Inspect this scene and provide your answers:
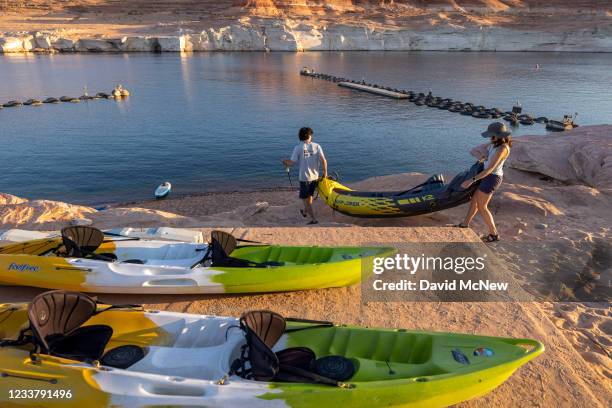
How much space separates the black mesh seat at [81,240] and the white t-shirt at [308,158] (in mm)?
4780

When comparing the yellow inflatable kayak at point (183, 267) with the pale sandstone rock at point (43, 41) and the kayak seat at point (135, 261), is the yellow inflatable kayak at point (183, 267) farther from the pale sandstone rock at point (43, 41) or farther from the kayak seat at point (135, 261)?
the pale sandstone rock at point (43, 41)

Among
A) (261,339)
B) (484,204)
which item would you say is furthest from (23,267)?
(484,204)

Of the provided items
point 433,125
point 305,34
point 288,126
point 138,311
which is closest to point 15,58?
point 305,34

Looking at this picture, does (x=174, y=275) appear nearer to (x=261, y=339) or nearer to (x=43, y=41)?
(x=261, y=339)

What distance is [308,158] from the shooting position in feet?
34.3

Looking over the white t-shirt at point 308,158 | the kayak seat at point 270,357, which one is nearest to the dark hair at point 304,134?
the white t-shirt at point 308,158

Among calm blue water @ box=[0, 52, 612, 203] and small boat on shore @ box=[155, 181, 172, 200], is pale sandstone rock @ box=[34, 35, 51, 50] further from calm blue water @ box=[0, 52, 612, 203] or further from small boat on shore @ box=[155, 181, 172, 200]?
small boat on shore @ box=[155, 181, 172, 200]

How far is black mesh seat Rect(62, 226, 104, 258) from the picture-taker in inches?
295

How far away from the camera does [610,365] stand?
575cm

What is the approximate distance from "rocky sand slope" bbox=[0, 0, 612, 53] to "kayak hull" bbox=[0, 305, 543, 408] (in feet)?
323

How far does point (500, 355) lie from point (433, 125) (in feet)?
107

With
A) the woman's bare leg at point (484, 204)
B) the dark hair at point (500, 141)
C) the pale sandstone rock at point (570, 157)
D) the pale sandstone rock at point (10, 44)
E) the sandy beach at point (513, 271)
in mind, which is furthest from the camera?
the pale sandstone rock at point (10, 44)

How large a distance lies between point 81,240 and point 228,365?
14.9 feet

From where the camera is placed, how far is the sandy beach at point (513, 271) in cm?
551
